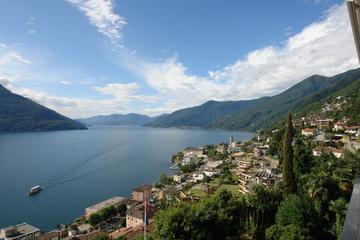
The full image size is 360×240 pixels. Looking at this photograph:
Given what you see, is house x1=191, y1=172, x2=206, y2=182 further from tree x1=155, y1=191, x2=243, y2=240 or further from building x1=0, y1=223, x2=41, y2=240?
tree x1=155, y1=191, x2=243, y2=240

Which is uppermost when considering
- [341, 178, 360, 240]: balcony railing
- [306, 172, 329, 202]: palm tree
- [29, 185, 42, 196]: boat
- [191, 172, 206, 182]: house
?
[341, 178, 360, 240]: balcony railing

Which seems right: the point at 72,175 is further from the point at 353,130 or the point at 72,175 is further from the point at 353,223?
the point at 353,223

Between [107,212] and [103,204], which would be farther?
[103,204]

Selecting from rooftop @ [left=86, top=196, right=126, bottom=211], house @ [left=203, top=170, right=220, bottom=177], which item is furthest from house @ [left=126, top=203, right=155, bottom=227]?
house @ [left=203, top=170, right=220, bottom=177]

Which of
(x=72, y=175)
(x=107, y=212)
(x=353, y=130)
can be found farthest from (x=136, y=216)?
(x=353, y=130)

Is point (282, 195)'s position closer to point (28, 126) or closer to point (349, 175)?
point (349, 175)

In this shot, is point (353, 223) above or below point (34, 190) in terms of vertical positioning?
above

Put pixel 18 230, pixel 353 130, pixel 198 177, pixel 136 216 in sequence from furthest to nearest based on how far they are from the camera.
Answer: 1. pixel 198 177
2. pixel 353 130
3. pixel 136 216
4. pixel 18 230

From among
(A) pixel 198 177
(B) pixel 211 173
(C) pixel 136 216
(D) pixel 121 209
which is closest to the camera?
(C) pixel 136 216

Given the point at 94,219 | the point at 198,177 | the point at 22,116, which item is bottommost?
the point at 198,177

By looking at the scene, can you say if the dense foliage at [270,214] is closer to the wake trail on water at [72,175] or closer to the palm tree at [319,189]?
the palm tree at [319,189]
